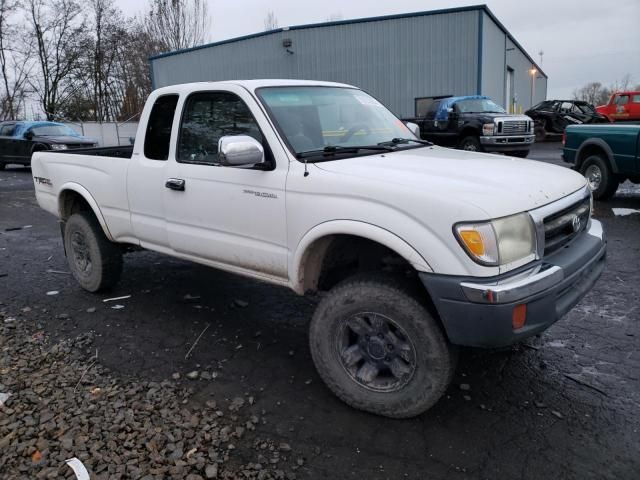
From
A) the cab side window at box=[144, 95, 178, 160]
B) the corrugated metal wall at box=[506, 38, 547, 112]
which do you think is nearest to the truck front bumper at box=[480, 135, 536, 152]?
the cab side window at box=[144, 95, 178, 160]

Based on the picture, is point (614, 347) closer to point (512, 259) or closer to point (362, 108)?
point (512, 259)

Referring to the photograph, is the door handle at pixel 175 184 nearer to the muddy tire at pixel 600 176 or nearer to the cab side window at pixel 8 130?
the muddy tire at pixel 600 176

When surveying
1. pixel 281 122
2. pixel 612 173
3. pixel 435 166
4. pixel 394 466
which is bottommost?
pixel 394 466

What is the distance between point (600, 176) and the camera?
8.91 m

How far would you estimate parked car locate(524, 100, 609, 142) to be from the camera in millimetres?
22484

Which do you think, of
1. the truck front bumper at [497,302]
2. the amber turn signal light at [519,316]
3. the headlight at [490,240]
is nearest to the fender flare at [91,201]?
the truck front bumper at [497,302]

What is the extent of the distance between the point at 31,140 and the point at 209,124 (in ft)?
50.7

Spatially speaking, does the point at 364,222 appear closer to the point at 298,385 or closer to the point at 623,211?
the point at 298,385

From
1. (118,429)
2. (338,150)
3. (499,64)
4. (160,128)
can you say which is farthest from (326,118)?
(499,64)

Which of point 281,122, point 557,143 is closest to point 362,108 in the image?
point 281,122

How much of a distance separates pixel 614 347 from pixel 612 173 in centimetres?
591

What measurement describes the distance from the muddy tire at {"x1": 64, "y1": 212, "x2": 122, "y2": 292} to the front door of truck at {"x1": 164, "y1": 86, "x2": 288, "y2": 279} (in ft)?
3.86

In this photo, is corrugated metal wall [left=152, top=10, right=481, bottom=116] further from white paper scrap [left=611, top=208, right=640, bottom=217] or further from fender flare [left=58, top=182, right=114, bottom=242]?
fender flare [left=58, top=182, right=114, bottom=242]

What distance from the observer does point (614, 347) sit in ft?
12.4
